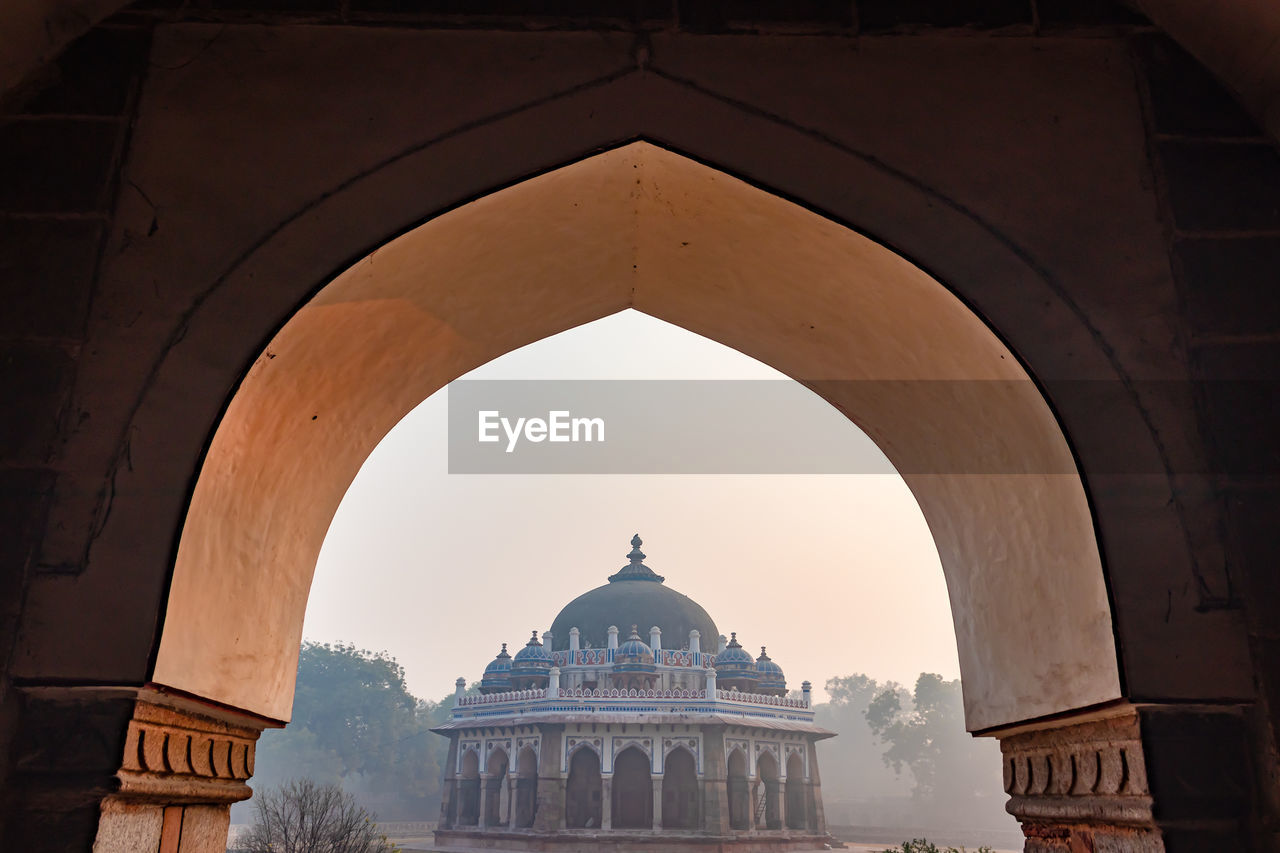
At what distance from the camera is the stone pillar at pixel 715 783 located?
2086 cm

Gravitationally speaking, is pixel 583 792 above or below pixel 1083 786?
below

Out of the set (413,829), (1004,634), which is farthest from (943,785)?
(1004,634)

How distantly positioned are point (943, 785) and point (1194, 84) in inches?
1885

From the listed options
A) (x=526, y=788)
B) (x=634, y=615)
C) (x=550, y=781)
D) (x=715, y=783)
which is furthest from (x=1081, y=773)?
(x=634, y=615)

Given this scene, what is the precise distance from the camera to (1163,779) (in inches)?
74.9

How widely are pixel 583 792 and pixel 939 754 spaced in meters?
29.9

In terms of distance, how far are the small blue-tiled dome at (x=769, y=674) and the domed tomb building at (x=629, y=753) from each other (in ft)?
0.34

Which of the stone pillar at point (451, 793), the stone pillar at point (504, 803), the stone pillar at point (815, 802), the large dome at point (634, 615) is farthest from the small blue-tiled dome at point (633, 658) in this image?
the stone pillar at point (815, 802)

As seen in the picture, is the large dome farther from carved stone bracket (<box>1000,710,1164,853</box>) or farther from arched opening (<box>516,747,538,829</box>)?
carved stone bracket (<box>1000,710,1164,853</box>)

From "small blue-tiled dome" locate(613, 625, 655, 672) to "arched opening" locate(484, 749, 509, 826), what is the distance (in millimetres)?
3371

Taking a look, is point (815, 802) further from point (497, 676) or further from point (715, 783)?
point (497, 676)

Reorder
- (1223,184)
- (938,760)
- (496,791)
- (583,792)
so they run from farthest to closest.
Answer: (938,760)
(496,791)
(583,792)
(1223,184)

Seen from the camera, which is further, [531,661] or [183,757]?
[531,661]

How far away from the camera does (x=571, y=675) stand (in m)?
24.1
